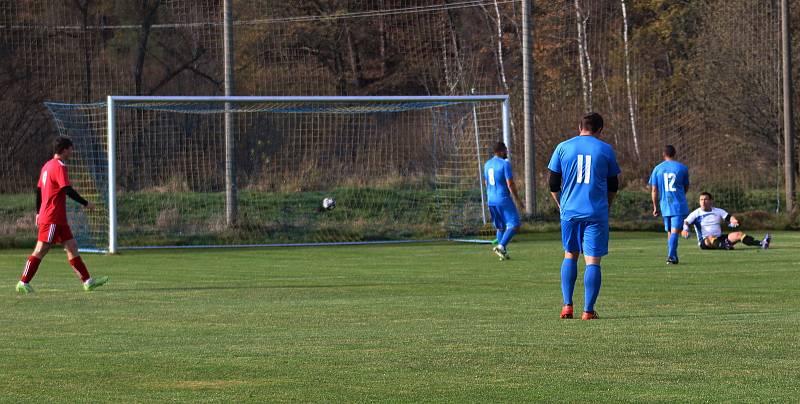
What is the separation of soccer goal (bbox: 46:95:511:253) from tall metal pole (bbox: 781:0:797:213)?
280 inches

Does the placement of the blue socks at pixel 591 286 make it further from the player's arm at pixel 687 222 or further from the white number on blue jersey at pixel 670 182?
the player's arm at pixel 687 222

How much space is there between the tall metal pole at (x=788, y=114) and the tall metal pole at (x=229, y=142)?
13.2m

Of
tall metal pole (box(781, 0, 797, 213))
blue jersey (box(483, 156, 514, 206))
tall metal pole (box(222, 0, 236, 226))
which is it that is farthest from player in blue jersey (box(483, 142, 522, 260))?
tall metal pole (box(781, 0, 797, 213))

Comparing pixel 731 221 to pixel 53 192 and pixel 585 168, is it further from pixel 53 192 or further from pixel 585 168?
pixel 53 192

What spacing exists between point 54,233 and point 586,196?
729 centimetres

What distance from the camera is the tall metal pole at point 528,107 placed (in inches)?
1173

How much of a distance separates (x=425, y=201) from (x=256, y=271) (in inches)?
431

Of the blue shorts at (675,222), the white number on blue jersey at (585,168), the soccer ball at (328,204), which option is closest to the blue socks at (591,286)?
the white number on blue jersey at (585,168)

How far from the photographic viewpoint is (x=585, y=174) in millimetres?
12227

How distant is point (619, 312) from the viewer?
12.8m

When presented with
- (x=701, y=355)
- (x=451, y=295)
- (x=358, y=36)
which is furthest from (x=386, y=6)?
(x=701, y=355)

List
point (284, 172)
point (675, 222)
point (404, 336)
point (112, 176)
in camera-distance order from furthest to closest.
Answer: point (284, 172) < point (112, 176) < point (675, 222) < point (404, 336)

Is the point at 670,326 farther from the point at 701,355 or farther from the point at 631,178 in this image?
the point at 631,178

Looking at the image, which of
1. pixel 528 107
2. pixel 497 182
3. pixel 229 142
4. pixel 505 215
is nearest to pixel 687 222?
pixel 505 215
